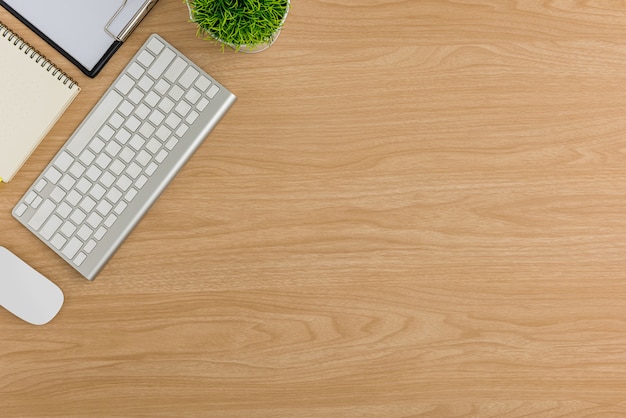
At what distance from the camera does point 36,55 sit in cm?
81

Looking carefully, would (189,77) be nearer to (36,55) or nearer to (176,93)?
(176,93)

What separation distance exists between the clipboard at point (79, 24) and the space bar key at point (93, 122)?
41mm

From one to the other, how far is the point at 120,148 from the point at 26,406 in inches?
15.0

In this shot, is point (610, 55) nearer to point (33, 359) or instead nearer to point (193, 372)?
point (193, 372)

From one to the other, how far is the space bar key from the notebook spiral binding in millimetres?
48

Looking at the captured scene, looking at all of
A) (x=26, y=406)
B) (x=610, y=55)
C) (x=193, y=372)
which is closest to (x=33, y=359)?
(x=26, y=406)

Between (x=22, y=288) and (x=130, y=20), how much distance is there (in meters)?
0.38

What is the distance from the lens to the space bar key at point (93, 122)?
2.66 feet

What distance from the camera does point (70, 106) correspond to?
0.83 metres

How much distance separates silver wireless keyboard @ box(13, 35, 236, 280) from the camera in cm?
80

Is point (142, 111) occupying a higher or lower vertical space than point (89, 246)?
higher

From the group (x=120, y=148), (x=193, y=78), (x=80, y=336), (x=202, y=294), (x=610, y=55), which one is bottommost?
(x=80, y=336)

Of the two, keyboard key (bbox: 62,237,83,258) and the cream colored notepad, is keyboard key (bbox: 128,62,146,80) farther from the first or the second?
keyboard key (bbox: 62,237,83,258)

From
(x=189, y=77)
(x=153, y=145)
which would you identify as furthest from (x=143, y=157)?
(x=189, y=77)
